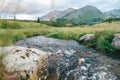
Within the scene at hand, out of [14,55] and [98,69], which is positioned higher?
[14,55]

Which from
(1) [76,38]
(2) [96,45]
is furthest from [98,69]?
Result: (1) [76,38]

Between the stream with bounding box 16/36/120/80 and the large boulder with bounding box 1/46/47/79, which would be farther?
the stream with bounding box 16/36/120/80

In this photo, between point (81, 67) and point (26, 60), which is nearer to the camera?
point (26, 60)

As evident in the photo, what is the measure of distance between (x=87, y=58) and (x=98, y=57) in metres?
0.98

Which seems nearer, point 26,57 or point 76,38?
point 26,57

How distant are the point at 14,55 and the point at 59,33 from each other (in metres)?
16.7

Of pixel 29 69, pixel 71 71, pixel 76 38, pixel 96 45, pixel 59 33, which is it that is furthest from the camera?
pixel 59 33

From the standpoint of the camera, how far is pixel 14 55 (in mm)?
11734

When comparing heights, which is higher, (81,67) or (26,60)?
(26,60)

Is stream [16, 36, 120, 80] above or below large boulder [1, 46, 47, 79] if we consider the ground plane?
below

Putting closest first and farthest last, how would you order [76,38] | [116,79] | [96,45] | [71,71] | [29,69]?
[29,69], [116,79], [71,71], [96,45], [76,38]

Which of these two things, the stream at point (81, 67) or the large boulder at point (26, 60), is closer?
the large boulder at point (26, 60)

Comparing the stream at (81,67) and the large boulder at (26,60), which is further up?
the large boulder at (26,60)

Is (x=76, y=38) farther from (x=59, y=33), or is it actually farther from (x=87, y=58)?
(x=87, y=58)
